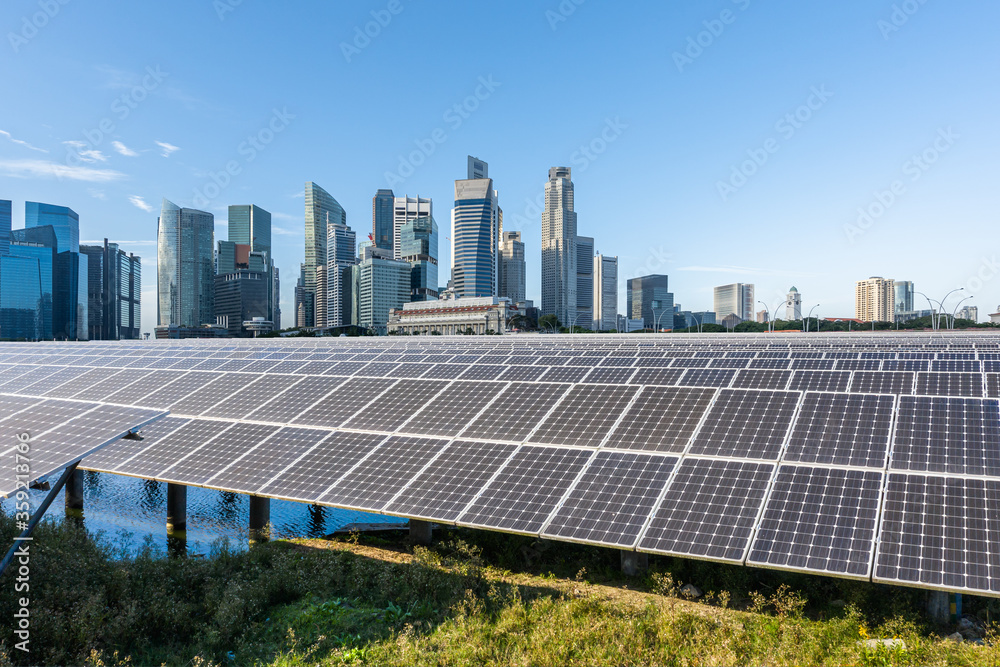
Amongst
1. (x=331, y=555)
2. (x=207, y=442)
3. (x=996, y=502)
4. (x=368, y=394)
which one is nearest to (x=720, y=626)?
(x=996, y=502)

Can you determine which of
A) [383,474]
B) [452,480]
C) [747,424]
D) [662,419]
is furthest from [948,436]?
[383,474]

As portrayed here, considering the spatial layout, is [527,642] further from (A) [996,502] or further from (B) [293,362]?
(B) [293,362]

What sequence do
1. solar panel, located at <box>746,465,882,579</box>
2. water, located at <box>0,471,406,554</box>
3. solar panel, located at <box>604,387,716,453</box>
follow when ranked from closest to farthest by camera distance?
solar panel, located at <box>746,465,882,579</box>, solar panel, located at <box>604,387,716,453</box>, water, located at <box>0,471,406,554</box>

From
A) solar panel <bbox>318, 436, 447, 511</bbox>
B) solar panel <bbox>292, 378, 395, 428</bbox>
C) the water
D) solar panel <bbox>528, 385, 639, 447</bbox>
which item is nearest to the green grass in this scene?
solar panel <bbox>318, 436, 447, 511</bbox>

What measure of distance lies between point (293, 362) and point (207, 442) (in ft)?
37.7

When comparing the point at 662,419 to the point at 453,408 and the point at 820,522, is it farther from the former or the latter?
the point at 453,408

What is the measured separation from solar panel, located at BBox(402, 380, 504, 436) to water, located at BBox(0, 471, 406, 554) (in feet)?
22.0

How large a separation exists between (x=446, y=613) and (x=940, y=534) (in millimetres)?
11590

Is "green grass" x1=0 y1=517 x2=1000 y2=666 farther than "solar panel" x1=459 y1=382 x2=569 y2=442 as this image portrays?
No

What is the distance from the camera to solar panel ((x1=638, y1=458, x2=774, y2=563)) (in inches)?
529

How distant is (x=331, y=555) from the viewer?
1945cm

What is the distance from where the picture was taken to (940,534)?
12.5 metres

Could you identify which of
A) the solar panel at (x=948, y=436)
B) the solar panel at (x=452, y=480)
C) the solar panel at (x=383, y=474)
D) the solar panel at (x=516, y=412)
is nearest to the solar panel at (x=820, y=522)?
the solar panel at (x=948, y=436)
